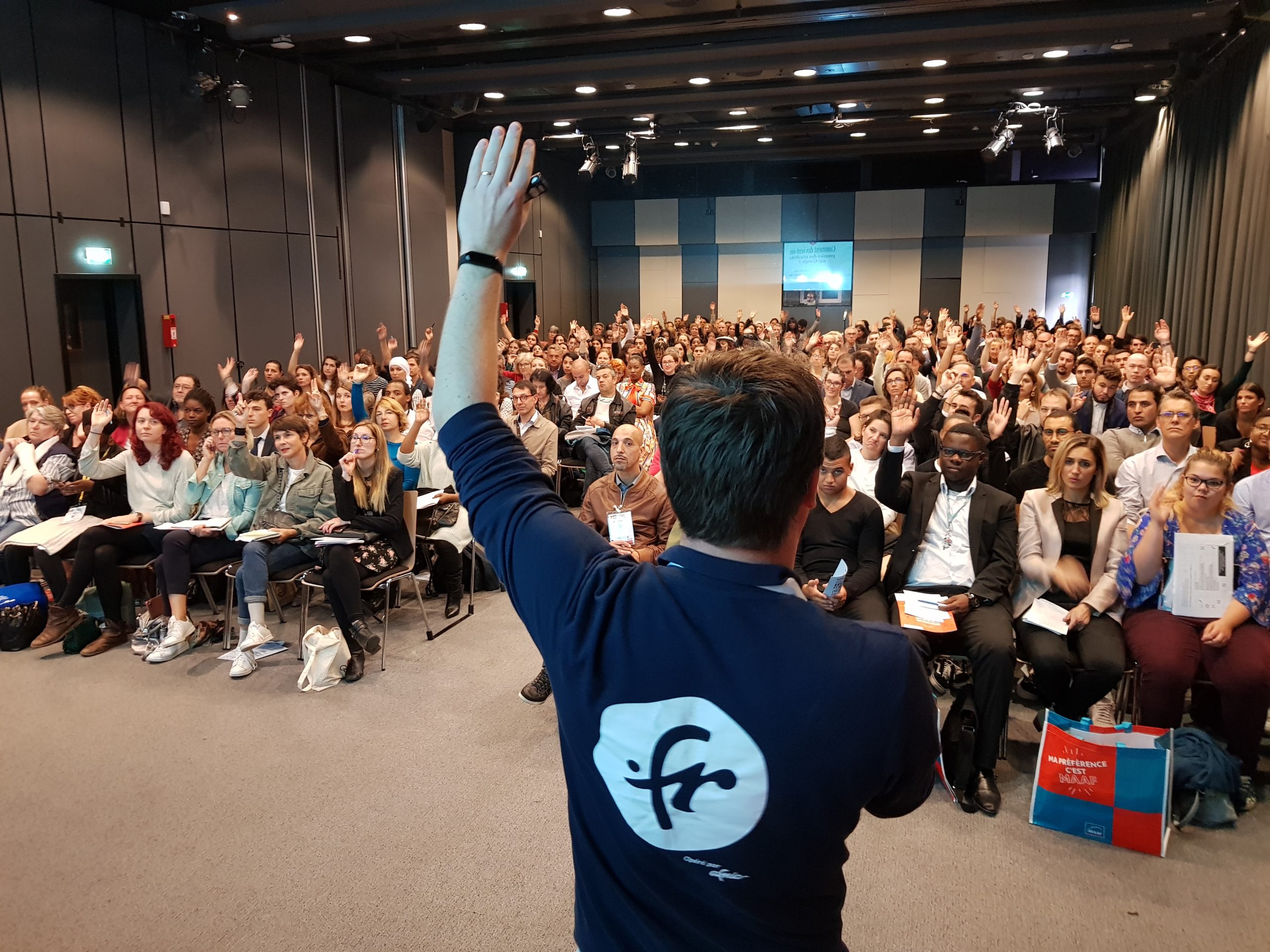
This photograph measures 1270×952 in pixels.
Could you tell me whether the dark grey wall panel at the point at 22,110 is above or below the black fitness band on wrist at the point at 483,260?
above

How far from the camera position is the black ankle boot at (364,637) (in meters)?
4.85

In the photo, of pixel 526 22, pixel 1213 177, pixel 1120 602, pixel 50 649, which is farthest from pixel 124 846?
pixel 1213 177

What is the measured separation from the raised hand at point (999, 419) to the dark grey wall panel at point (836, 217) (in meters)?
15.8

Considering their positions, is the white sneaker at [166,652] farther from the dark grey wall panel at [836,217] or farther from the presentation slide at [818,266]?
the dark grey wall panel at [836,217]

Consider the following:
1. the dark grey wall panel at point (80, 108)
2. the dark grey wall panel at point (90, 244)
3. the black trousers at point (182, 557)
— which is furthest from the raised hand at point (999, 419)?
the dark grey wall panel at point (80, 108)

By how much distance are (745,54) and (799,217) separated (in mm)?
10973

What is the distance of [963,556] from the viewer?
3953 mm

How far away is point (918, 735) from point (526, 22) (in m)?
9.92

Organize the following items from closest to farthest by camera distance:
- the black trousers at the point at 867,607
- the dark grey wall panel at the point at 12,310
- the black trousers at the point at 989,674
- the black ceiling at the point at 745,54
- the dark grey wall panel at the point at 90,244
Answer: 1. the black trousers at the point at 989,674
2. the black trousers at the point at 867,607
3. the dark grey wall panel at the point at 12,310
4. the dark grey wall panel at the point at 90,244
5. the black ceiling at the point at 745,54

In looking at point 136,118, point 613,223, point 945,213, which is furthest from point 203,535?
point 945,213

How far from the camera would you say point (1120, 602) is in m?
3.79

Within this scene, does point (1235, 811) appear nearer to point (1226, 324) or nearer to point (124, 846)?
point (124, 846)

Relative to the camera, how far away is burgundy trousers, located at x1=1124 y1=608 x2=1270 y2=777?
3.39m

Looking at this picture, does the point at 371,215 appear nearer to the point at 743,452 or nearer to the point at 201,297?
the point at 201,297
